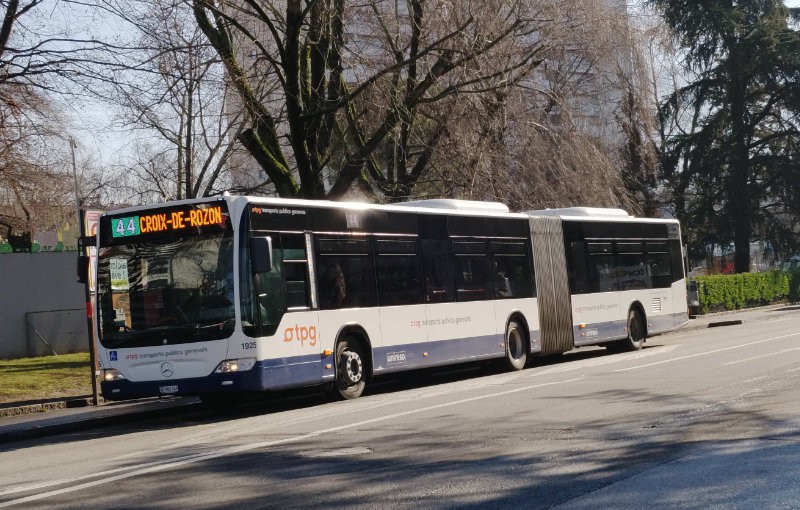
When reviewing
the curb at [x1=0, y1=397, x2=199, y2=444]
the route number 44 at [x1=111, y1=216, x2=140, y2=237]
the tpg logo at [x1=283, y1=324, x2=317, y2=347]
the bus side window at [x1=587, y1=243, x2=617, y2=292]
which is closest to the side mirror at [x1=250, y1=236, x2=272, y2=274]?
the tpg logo at [x1=283, y1=324, x2=317, y2=347]

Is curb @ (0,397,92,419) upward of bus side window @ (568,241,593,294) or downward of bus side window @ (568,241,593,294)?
downward

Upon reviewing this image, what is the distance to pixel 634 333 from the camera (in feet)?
84.6

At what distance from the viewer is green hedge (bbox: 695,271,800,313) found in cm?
4431

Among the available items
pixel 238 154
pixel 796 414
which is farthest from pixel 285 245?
pixel 238 154

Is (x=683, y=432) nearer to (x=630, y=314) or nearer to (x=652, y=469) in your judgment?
(x=652, y=469)

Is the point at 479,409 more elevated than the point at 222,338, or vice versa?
the point at 222,338

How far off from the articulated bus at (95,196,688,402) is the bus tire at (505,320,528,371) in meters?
0.04

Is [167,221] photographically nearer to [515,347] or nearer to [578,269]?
[515,347]

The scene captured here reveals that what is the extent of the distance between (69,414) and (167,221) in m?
4.41

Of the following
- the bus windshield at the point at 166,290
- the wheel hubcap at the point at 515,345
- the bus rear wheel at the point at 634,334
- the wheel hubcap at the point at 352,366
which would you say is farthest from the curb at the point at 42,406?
the bus rear wheel at the point at 634,334

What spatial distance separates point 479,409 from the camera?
44.7 feet

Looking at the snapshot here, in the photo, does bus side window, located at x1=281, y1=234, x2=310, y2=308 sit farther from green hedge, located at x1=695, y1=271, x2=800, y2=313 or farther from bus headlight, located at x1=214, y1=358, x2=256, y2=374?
green hedge, located at x1=695, y1=271, x2=800, y2=313

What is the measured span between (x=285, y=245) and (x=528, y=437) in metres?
6.16

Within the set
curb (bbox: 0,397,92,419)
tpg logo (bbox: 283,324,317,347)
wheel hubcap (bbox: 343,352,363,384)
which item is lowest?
curb (bbox: 0,397,92,419)
